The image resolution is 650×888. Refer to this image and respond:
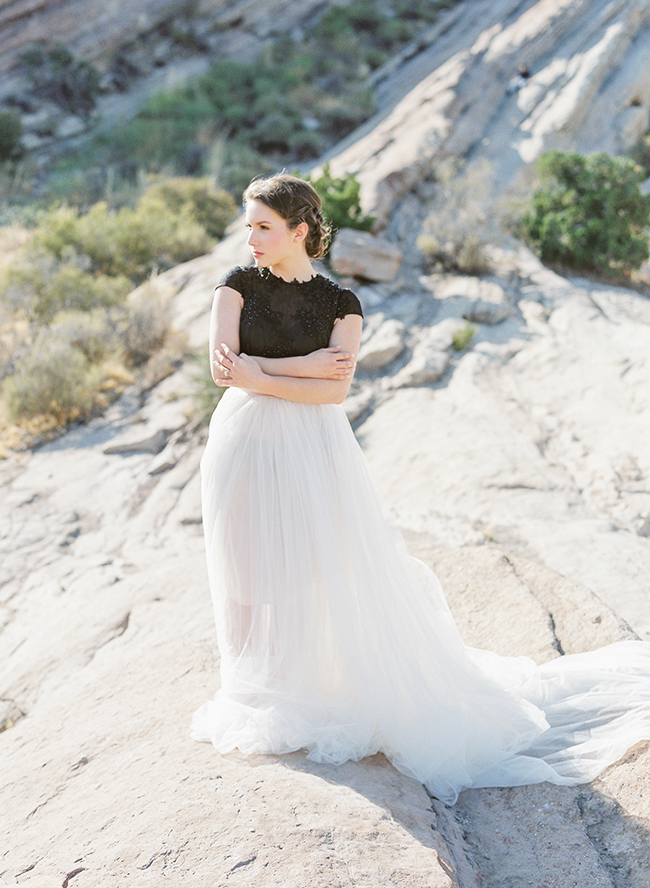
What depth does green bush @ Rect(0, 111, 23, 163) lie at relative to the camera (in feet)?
48.7

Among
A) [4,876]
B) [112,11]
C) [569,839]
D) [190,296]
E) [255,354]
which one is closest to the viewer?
[4,876]

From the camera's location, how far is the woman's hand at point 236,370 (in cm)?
255

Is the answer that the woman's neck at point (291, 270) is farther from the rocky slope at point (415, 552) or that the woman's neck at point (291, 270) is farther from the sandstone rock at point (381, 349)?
the sandstone rock at point (381, 349)

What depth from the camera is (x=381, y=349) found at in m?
7.09

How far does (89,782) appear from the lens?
2496 millimetres

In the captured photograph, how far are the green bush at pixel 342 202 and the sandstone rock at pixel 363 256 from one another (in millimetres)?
244

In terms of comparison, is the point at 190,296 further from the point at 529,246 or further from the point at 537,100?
the point at 537,100

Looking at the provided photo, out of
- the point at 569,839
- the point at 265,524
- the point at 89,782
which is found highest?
the point at 265,524

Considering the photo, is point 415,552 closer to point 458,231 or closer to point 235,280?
point 235,280

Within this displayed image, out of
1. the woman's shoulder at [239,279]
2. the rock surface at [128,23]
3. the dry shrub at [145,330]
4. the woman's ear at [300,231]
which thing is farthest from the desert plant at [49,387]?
the rock surface at [128,23]

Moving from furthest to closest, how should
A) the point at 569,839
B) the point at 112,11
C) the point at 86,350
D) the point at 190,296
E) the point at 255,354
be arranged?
the point at 112,11 → the point at 190,296 → the point at 86,350 → the point at 255,354 → the point at 569,839

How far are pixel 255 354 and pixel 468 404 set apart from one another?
3877mm

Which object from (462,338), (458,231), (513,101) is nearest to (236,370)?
(462,338)

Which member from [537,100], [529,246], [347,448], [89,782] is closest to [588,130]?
[537,100]
